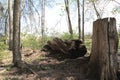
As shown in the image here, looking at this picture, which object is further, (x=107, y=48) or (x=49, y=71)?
(x=49, y=71)

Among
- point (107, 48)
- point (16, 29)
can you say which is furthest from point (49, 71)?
point (107, 48)

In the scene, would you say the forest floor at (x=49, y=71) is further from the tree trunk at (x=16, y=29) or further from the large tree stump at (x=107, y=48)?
the large tree stump at (x=107, y=48)

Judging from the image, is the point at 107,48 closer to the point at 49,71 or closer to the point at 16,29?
the point at 49,71

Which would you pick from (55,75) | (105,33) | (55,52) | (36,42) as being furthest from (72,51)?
(36,42)

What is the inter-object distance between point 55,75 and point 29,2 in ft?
16.6

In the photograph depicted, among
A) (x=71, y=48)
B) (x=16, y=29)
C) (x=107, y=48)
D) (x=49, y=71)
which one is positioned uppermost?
(x=16, y=29)

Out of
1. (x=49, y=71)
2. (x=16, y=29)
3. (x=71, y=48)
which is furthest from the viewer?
(x=71, y=48)

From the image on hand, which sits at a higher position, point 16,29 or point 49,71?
point 16,29

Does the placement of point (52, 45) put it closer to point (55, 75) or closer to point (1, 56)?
point (1, 56)

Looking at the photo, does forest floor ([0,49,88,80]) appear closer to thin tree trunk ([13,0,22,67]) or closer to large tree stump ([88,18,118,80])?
thin tree trunk ([13,0,22,67])

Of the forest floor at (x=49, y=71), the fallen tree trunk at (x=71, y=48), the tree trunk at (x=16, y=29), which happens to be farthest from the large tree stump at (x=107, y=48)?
the tree trunk at (x=16, y=29)

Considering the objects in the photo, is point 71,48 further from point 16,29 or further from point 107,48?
point 107,48

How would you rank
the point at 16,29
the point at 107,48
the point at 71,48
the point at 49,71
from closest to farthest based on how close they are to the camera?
the point at 107,48 → the point at 49,71 → the point at 16,29 → the point at 71,48

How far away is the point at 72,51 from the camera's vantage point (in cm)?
1087
